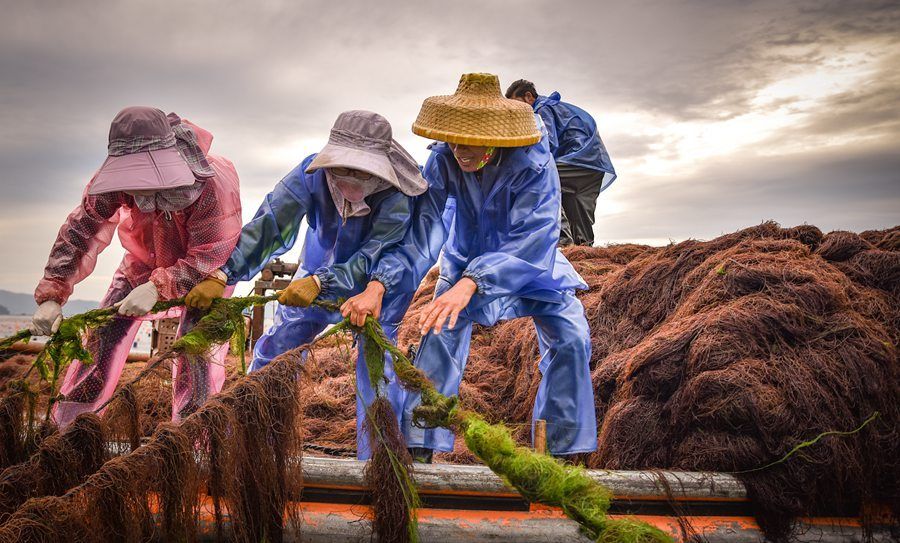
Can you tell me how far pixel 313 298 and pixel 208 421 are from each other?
1.01 meters

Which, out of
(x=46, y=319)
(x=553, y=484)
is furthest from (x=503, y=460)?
(x=46, y=319)

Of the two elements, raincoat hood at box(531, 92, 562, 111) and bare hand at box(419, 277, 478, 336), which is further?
raincoat hood at box(531, 92, 562, 111)

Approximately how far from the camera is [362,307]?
13.4 ft

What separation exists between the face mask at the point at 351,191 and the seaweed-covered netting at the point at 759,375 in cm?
94

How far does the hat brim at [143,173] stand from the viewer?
4332mm

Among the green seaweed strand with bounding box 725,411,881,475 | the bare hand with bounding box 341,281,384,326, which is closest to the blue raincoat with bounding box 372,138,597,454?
the bare hand with bounding box 341,281,384,326

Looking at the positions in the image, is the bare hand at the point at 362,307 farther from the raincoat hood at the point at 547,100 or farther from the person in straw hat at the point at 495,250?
the raincoat hood at the point at 547,100

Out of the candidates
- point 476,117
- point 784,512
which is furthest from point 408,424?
point 784,512

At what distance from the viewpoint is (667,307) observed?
579cm

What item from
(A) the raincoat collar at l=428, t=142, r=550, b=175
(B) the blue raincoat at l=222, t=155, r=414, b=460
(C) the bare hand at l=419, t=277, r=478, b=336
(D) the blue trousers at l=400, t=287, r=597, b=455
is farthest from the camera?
(D) the blue trousers at l=400, t=287, r=597, b=455

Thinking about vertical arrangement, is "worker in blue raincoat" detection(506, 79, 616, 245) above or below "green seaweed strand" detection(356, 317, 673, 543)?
above

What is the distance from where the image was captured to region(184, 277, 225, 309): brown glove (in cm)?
443

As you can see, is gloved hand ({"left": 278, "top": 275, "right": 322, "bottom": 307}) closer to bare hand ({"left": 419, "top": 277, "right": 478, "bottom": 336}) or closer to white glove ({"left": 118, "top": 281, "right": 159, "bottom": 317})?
bare hand ({"left": 419, "top": 277, "right": 478, "bottom": 336})

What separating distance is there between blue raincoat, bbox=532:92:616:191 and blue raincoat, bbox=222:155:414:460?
5028 mm
